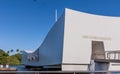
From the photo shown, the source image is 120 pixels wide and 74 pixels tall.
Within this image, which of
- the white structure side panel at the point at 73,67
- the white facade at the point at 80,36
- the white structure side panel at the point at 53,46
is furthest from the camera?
the white structure side panel at the point at 53,46

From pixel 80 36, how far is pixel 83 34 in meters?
0.46

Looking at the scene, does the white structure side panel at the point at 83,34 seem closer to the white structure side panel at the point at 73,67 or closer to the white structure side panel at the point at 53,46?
the white structure side panel at the point at 73,67

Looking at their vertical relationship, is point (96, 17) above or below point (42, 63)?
above

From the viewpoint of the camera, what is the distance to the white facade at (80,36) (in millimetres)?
25688

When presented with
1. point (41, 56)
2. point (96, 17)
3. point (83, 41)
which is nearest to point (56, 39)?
point (83, 41)

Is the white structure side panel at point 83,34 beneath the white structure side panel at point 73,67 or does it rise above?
A: above

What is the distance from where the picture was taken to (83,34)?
2656 centimetres

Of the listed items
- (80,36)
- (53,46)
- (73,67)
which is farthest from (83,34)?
(53,46)

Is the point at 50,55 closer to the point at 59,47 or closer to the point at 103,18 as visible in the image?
the point at 59,47

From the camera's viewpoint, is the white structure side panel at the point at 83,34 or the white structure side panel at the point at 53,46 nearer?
the white structure side panel at the point at 83,34

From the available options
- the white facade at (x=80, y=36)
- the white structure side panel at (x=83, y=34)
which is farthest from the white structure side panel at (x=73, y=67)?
the white structure side panel at (x=83, y=34)

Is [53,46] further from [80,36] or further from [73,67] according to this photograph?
[73,67]

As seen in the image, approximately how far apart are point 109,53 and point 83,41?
137 inches

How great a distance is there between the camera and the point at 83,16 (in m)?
26.8
